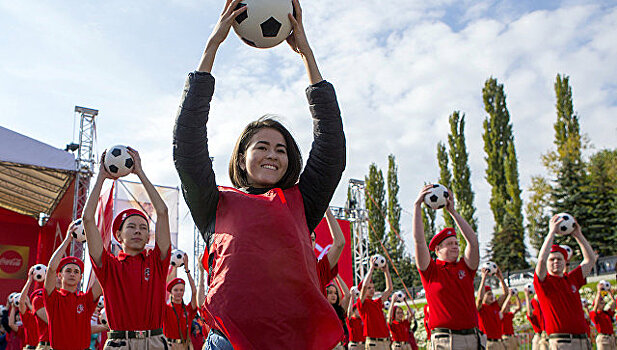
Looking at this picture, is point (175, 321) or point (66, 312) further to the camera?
point (175, 321)

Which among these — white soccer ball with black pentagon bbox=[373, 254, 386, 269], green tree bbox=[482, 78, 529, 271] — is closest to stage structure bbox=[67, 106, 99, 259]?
white soccer ball with black pentagon bbox=[373, 254, 386, 269]

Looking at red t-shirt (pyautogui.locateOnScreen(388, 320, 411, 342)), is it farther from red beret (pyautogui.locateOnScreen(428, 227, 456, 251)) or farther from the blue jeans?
the blue jeans

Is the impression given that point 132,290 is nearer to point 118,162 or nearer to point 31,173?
point 118,162

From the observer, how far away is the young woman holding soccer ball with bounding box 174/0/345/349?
5.54 feet

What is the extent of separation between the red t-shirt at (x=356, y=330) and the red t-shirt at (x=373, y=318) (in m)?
0.41

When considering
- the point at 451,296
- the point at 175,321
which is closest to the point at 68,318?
the point at 175,321

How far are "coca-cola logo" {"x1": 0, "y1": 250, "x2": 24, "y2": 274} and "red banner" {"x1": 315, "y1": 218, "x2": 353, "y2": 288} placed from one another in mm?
10257

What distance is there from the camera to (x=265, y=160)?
2092 mm

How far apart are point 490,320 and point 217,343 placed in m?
10.9

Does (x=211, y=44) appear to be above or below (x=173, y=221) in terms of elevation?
below

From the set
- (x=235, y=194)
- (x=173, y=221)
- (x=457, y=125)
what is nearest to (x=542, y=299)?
(x=235, y=194)

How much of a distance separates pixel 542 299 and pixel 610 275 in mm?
21219

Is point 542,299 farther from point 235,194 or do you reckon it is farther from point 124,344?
point 235,194

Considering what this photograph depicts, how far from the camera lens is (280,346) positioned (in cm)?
166
